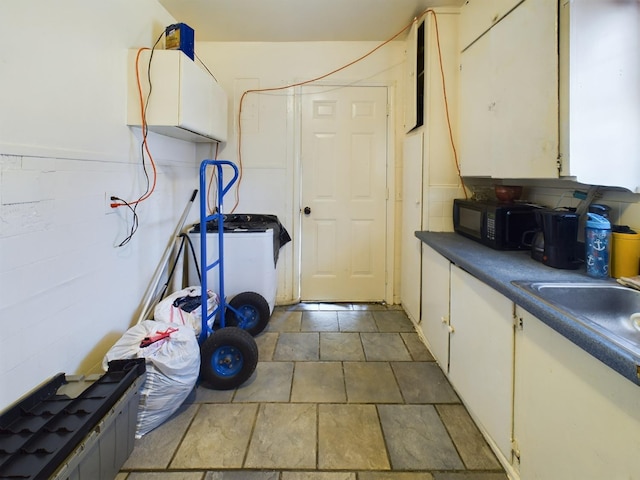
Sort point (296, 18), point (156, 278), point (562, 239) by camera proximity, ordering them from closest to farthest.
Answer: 1. point (562, 239)
2. point (156, 278)
3. point (296, 18)

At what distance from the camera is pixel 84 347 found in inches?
71.7

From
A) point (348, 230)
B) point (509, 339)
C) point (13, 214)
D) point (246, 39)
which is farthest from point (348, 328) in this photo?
point (246, 39)

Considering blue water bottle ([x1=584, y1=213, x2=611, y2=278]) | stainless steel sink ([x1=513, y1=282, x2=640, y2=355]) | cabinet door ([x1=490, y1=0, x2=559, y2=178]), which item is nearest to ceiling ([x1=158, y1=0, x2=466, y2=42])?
cabinet door ([x1=490, y1=0, x2=559, y2=178])

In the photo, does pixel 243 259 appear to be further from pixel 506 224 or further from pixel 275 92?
pixel 506 224

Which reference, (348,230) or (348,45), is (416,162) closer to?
(348,230)

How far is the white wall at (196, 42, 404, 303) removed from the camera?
3334mm

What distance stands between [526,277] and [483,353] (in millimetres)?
413

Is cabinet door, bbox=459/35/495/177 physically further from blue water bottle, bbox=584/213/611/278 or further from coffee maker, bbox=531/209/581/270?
blue water bottle, bbox=584/213/611/278

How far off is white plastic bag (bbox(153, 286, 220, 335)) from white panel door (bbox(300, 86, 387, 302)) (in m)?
1.25

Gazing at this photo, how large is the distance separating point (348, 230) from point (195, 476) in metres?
2.44

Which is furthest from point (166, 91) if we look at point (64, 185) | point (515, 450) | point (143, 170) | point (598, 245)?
point (515, 450)

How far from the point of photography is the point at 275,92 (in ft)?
11.1

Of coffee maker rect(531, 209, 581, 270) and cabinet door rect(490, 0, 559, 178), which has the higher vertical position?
cabinet door rect(490, 0, 559, 178)

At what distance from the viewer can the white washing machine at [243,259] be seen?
2889mm
